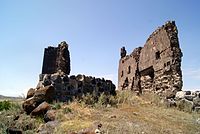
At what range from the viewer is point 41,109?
8.12 m

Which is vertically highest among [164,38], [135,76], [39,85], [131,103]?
[164,38]

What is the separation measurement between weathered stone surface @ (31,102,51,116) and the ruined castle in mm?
6621

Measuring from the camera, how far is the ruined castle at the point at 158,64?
14010 millimetres

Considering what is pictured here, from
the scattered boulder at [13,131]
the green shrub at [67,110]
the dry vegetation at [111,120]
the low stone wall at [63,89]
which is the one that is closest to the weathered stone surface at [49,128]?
the dry vegetation at [111,120]

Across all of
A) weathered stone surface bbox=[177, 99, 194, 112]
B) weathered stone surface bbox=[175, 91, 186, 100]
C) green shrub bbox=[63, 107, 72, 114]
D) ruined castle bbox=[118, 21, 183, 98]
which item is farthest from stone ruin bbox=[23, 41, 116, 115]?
ruined castle bbox=[118, 21, 183, 98]

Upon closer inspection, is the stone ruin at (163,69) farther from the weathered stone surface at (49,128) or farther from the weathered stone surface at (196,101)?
the weathered stone surface at (49,128)

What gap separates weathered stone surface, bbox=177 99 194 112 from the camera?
34.4 ft

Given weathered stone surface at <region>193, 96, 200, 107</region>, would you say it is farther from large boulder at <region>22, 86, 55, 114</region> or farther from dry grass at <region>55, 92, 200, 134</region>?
large boulder at <region>22, 86, 55, 114</region>

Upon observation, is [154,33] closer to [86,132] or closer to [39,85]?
[39,85]

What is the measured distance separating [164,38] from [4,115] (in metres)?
10.3

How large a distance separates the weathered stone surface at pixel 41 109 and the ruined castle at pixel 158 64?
662 cm

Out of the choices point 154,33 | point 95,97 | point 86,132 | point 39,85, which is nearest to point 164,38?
point 154,33

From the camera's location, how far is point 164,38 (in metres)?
15.3

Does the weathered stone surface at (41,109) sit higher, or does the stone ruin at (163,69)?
the stone ruin at (163,69)
